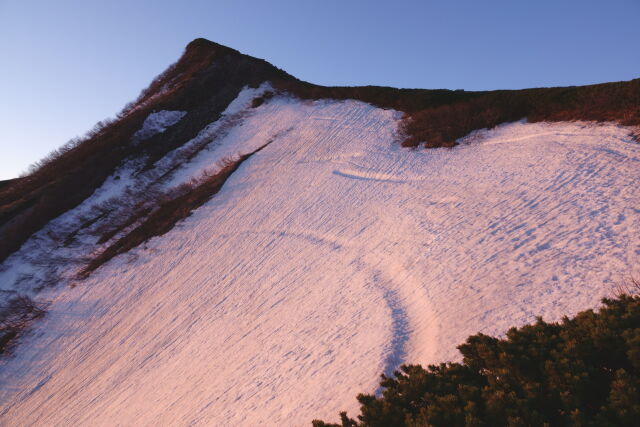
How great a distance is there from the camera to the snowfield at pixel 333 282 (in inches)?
472

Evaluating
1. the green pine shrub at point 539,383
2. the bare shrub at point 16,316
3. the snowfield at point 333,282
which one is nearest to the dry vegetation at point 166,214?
the snowfield at point 333,282

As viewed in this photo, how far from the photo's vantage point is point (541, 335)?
6.67m

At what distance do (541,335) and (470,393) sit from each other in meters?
1.84

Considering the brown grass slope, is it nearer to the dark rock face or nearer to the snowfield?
the dark rock face

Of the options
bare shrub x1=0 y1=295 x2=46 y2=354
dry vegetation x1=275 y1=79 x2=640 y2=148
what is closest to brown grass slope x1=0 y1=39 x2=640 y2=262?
dry vegetation x1=275 y1=79 x2=640 y2=148

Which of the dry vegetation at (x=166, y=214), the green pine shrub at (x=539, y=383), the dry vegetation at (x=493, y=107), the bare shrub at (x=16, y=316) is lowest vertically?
the bare shrub at (x=16, y=316)

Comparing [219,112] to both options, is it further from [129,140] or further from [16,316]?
[16,316]

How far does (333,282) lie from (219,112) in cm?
2931

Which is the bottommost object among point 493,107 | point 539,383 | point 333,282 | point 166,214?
point 333,282

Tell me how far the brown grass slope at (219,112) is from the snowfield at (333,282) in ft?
6.06

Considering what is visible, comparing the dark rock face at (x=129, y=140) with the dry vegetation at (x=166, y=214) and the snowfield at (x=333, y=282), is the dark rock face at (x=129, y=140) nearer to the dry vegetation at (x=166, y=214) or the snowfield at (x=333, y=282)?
the dry vegetation at (x=166, y=214)

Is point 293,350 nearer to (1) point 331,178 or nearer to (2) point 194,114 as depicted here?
(1) point 331,178

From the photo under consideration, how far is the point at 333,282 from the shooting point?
16.4 metres

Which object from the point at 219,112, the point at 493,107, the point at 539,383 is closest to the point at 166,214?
the point at 219,112
